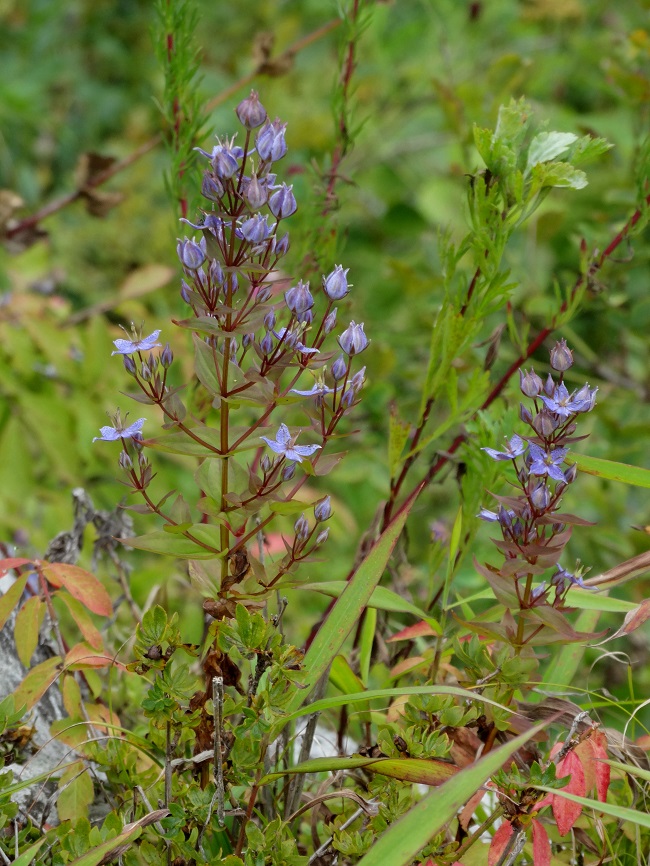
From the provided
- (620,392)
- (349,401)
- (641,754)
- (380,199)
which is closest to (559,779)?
(641,754)

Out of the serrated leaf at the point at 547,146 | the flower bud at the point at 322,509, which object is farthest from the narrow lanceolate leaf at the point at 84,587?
the serrated leaf at the point at 547,146

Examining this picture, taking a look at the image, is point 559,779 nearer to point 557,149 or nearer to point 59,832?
point 59,832

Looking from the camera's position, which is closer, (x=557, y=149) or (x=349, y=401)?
(x=349, y=401)

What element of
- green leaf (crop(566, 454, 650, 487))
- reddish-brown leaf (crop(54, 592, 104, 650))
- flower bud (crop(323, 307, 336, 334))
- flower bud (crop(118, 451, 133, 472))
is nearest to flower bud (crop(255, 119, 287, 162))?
flower bud (crop(323, 307, 336, 334))

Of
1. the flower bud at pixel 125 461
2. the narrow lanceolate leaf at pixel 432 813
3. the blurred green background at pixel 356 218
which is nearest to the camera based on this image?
the narrow lanceolate leaf at pixel 432 813

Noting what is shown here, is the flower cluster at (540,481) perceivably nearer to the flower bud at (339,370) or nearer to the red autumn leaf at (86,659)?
the flower bud at (339,370)
